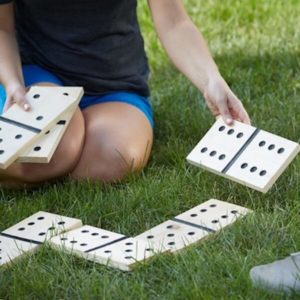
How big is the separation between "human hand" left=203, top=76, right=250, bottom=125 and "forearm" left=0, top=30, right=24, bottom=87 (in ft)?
1.73

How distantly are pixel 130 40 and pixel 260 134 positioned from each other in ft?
2.16

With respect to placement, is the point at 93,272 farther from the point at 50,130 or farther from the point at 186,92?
the point at 186,92

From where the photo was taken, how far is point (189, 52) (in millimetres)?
2789

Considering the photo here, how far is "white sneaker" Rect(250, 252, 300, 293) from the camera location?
78.2 inches

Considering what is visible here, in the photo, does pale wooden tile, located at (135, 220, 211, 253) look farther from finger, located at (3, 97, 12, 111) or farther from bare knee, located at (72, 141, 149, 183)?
finger, located at (3, 97, 12, 111)

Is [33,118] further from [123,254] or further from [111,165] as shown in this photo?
[123,254]

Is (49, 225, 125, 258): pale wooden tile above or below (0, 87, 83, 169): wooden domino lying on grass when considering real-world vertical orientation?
below

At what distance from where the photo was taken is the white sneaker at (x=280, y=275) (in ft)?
6.52

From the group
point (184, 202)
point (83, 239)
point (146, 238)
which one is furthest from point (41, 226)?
point (184, 202)

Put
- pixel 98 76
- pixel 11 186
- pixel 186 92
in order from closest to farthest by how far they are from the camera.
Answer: pixel 11 186, pixel 98 76, pixel 186 92

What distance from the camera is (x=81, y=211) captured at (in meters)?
2.57

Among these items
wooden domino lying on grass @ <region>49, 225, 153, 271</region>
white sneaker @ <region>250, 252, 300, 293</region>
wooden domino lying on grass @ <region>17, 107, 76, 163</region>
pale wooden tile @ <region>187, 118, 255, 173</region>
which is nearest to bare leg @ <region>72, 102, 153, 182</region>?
wooden domino lying on grass @ <region>17, 107, 76, 163</region>

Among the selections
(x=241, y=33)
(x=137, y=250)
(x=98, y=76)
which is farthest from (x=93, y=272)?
(x=241, y=33)

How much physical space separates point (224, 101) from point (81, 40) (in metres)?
0.58
